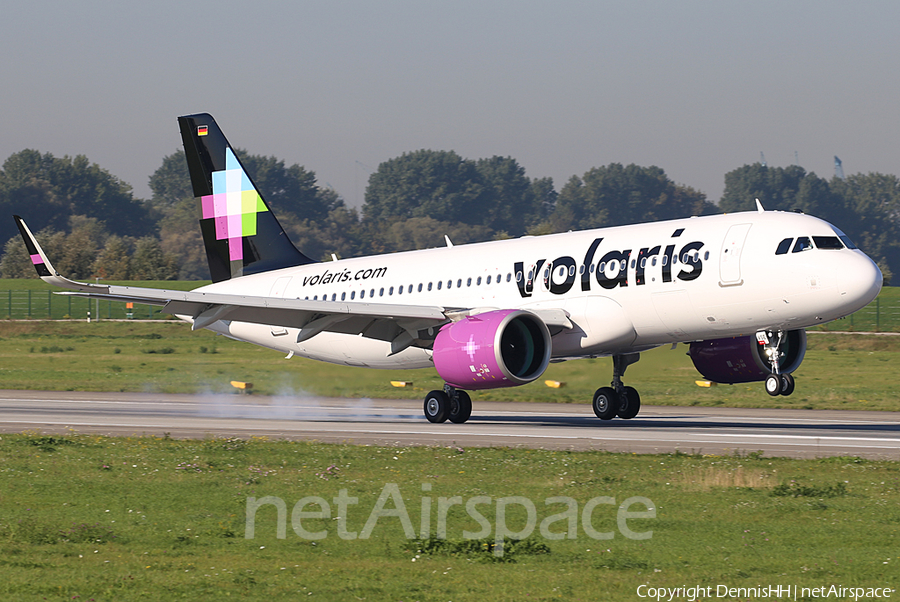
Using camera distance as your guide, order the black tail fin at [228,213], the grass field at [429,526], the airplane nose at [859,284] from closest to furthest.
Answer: the grass field at [429,526] → the airplane nose at [859,284] → the black tail fin at [228,213]

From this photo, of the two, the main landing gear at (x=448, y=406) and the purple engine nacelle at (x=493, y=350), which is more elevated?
the purple engine nacelle at (x=493, y=350)

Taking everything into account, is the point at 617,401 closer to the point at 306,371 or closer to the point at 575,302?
the point at 575,302

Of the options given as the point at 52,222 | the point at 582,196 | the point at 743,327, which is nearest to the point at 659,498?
the point at 743,327

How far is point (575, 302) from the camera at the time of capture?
27641 mm

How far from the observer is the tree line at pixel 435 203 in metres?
163

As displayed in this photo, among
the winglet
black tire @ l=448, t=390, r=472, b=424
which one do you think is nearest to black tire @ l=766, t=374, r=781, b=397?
black tire @ l=448, t=390, r=472, b=424

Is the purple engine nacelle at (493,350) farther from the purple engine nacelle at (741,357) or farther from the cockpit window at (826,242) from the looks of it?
the cockpit window at (826,242)

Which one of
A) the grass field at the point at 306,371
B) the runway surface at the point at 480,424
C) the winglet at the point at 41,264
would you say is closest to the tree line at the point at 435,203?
the grass field at the point at 306,371

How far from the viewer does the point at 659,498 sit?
15.5 m

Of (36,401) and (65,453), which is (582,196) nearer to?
(36,401)

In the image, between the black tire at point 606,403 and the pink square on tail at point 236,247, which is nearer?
the black tire at point 606,403

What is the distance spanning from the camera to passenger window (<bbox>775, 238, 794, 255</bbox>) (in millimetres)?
25078

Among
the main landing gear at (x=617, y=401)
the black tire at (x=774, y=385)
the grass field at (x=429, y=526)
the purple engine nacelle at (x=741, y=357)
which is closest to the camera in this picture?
the grass field at (x=429, y=526)

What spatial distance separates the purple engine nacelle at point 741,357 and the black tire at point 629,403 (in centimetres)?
193
